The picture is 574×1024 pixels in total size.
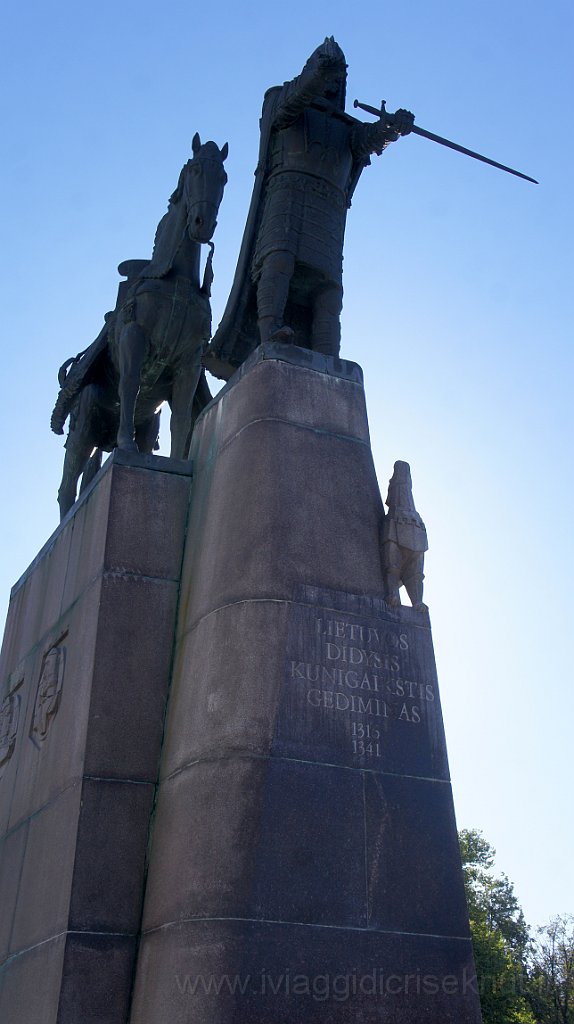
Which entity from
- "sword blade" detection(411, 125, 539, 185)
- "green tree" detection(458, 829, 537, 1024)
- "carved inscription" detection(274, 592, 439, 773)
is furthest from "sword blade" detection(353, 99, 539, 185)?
"green tree" detection(458, 829, 537, 1024)

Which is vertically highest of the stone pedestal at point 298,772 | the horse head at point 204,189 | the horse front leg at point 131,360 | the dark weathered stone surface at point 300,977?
the horse head at point 204,189

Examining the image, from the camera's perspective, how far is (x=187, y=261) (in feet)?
37.9

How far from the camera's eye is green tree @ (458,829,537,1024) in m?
33.9

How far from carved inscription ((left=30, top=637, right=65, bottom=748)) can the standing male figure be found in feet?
12.0

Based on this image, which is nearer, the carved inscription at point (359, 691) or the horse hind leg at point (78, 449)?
the carved inscription at point (359, 691)

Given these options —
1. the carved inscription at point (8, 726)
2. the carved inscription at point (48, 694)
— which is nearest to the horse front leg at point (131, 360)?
the carved inscription at point (48, 694)

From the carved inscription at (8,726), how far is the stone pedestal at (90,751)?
0.06ft

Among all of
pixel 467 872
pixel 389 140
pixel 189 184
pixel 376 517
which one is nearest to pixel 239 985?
pixel 376 517

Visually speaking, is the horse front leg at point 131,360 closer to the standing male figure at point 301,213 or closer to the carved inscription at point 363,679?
the standing male figure at point 301,213

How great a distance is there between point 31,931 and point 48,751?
1479 millimetres

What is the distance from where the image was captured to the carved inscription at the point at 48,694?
937 centimetres

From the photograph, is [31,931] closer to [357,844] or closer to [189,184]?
[357,844]

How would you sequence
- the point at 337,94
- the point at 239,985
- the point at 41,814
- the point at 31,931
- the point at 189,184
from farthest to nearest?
the point at 337,94 → the point at 189,184 → the point at 41,814 → the point at 31,931 → the point at 239,985

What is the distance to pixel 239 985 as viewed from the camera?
6.38 m
